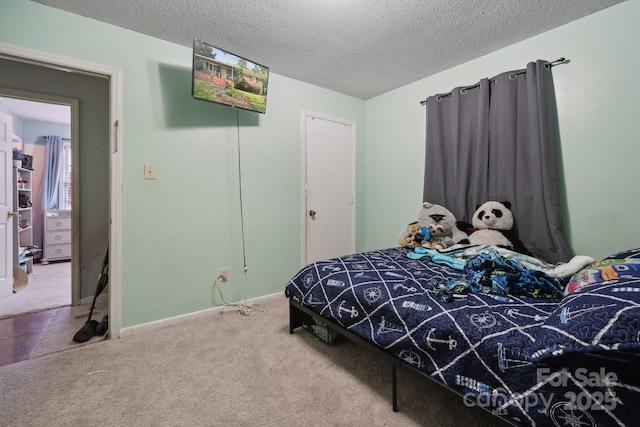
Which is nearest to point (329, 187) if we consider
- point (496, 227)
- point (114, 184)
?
point (496, 227)

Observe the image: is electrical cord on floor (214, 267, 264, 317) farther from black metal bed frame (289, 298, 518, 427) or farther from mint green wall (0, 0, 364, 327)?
black metal bed frame (289, 298, 518, 427)

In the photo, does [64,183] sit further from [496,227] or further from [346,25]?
[496,227]

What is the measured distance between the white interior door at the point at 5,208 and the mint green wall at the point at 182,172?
176 cm

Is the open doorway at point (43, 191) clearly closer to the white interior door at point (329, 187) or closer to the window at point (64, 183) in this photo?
the window at point (64, 183)

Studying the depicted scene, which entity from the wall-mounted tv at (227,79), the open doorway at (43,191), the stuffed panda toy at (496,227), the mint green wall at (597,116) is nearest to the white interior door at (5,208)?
the open doorway at (43,191)

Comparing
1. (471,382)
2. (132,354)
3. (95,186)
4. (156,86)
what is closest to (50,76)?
(95,186)

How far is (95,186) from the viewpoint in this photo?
3045mm

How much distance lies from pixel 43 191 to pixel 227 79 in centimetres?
507

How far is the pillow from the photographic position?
0.80 metres

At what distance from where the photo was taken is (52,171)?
4965 millimetres

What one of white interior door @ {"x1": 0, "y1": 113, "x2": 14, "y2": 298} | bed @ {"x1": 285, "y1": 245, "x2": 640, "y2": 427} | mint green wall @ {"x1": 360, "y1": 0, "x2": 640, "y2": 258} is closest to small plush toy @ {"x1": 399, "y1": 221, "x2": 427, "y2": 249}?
bed @ {"x1": 285, "y1": 245, "x2": 640, "y2": 427}

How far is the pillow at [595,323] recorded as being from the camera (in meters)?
0.80

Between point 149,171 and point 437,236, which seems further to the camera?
point 437,236

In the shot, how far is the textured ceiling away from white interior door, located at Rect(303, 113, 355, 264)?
75 centimetres
